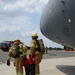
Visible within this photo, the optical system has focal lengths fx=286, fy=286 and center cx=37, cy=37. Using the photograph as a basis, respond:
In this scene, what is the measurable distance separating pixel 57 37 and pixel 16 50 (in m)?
1.75

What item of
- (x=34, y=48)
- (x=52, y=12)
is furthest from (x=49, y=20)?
(x=34, y=48)

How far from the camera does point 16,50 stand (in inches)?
460

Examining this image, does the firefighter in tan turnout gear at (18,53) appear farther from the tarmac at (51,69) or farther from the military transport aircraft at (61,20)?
the tarmac at (51,69)

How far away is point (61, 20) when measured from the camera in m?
10.2

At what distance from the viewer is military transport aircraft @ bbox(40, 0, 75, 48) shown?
985 centimetres

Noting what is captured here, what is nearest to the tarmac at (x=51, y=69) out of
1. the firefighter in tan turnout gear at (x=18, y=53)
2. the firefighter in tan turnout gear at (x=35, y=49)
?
the firefighter in tan turnout gear at (x=18, y=53)

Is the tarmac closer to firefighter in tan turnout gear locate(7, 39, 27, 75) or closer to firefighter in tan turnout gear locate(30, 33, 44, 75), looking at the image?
firefighter in tan turnout gear locate(7, 39, 27, 75)

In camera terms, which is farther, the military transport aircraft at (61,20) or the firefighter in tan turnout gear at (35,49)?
the firefighter in tan turnout gear at (35,49)

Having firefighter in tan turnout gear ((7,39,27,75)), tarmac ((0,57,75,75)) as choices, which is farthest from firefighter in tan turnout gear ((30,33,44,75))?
tarmac ((0,57,75,75))

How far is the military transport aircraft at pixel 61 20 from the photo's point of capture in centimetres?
985

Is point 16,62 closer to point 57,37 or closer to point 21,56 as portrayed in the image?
point 21,56

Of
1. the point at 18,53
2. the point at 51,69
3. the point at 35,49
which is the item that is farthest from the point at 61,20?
the point at 51,69

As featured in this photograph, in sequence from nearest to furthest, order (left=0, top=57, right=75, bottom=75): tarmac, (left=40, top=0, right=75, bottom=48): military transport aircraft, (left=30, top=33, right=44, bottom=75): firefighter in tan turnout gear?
(left=40, top=0, right=75, bottom=48): military transport aircraft
(left=30, top=33, right=44, bottom=75): firefighter in tan turnout gear
(left=0, top=57, right=75, bottom=75): tarmac

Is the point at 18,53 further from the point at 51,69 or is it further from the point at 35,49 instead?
the point at 51,69
